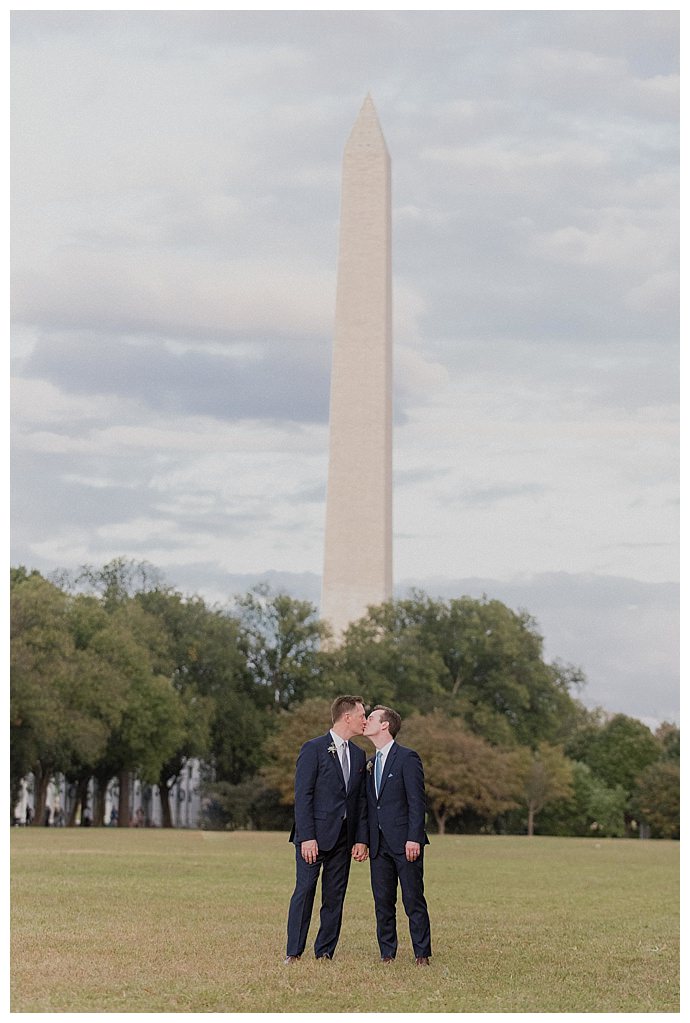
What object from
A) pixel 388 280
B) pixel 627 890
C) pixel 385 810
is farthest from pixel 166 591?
pixel 385 810

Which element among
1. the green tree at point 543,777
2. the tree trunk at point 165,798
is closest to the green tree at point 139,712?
the tree trunk at point 165,798

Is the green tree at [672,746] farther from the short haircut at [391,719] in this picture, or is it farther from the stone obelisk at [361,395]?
the short haircut at [391,719]

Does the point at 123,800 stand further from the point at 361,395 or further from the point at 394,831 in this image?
the point at 394,831

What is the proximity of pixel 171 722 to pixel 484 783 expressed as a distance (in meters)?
11.7

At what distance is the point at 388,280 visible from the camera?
64.9 meters

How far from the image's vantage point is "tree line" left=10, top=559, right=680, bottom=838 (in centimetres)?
5284

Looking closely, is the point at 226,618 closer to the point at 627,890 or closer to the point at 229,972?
the point at 627,890

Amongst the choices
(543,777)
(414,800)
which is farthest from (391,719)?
(543,777)

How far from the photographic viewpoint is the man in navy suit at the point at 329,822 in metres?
12.0

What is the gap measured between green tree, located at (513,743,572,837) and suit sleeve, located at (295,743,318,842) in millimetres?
46921

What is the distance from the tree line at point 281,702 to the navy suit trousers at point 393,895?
3790 centimetres

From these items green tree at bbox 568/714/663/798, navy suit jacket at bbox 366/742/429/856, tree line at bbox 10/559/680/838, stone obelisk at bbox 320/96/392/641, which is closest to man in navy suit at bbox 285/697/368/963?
navy suit jacket at bbox 366/742/429/856

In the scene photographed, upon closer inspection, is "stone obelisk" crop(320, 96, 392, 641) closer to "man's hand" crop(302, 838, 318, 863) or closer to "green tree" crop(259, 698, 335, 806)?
"green tree" crop(259, 698, 335, 806)
